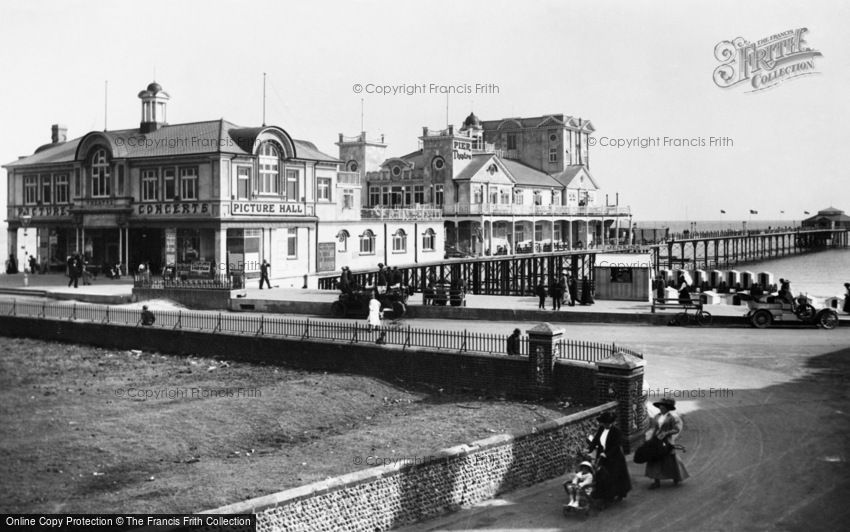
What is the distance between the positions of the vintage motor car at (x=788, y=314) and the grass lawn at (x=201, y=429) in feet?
40.1

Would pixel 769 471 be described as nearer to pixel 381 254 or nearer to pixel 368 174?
pixel 381 254

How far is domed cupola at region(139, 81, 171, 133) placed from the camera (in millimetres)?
47969

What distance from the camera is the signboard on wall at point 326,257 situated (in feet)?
165

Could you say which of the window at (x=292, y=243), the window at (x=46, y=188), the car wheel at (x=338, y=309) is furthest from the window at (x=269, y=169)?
the window at (x=46, y=188)

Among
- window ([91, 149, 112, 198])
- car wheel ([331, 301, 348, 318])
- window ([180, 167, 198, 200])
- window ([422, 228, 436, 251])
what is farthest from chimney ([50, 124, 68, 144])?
car wheel ([331, 301, 348, 318])

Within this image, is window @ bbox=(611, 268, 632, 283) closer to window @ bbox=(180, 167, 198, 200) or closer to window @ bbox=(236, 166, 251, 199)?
window @ bbox=(236, 166, 251, 199)

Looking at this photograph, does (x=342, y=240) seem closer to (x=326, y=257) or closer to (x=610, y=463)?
(x=326, y=257)

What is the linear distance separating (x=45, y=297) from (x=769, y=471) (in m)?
33.8

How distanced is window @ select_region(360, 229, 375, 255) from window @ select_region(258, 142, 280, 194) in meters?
10.9

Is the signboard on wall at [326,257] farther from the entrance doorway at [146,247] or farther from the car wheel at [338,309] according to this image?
the car wheel at [338,309]

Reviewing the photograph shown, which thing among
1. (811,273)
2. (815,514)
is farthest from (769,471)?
(811,273)

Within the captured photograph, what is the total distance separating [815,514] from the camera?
12070 millimetres

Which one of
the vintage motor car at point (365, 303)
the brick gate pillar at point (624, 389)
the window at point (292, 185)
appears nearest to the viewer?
the brick gate pillar at point (624, 389)

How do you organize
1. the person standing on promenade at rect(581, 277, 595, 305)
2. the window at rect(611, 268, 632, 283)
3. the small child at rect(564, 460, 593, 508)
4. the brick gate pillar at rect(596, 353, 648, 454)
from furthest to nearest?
the window at rect(611, 268, 632, 283) → the person standing on promenade at rect(581, 277, 595, 305) → the brick gate pillar at rect(596, 353, 648, 454) → the small child at rect(564, 460, 593, 508)
